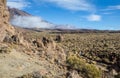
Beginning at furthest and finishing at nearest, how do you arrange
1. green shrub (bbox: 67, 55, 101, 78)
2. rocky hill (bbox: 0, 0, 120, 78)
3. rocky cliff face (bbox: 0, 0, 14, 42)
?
rocky cliff face (bbox: 0, 0, 14, 42) → green shrub (bbox: 67, 55, 101, 78) → rocky hill (bbox: 0, 0, 120, 78)

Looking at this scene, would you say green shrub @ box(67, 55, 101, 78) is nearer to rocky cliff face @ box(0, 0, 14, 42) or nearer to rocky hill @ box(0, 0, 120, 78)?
rocky hill @ box(0, 0, 120, 78)

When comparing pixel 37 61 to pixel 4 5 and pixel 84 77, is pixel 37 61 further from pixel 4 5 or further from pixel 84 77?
pixel 4 5

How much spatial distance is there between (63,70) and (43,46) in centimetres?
664

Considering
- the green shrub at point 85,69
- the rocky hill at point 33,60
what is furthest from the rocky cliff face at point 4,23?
the green shrub at point 85,69

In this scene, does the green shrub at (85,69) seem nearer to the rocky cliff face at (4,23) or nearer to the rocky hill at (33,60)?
the rocky hill at (33,60)

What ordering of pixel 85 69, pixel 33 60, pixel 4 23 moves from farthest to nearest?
A: 1. pixel 4 23
2. pixel 85 69
3. pixel 33 60

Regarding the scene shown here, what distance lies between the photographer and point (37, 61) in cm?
2694

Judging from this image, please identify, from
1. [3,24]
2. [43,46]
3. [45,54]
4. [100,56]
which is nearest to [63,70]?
[45,54]

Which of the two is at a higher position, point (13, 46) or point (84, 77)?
point (13, 46)

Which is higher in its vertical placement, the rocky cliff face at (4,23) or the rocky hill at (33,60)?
the rocky cliff face at (4,23)

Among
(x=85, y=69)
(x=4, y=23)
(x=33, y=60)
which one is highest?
(x=4, y=23)

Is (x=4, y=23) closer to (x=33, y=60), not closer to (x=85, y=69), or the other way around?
(x=33, y=60)

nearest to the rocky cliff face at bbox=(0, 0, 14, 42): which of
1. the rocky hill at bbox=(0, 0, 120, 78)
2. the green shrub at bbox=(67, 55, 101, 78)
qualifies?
the rocky hill at bbox=(0, 0, 120, 78)

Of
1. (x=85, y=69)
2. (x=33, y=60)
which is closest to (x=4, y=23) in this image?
(x=33, y=60)
